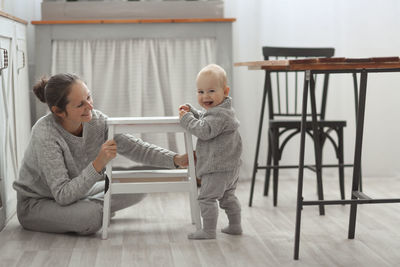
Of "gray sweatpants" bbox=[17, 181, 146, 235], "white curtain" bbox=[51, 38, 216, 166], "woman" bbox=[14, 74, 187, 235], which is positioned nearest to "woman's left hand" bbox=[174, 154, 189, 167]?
"woman" bbox=[14, 74, 187, 235]

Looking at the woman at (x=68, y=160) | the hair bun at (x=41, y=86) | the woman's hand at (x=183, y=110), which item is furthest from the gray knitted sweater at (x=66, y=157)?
the woman's hand at (x=183, y=110)

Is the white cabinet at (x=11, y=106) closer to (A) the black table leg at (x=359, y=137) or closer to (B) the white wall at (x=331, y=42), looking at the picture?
(B) the white wall at (x=331, y=42)

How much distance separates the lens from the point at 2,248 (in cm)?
219

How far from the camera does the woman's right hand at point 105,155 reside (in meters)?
2.28

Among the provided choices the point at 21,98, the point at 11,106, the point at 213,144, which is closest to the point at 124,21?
the point at 21,98

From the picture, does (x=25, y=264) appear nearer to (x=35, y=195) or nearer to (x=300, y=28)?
(x=35, y=195)

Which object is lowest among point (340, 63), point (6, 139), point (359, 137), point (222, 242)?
point (222, 242)

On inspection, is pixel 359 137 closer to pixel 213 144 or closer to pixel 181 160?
pixel 213 144

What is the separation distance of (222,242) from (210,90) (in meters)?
0.59

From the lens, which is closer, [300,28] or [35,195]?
[35,195]

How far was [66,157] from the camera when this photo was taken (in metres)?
2.40

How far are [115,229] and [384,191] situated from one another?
5.47 feet

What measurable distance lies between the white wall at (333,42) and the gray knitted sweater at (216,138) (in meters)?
1.34

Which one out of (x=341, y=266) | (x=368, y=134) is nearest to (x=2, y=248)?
(x=341, y=266)
